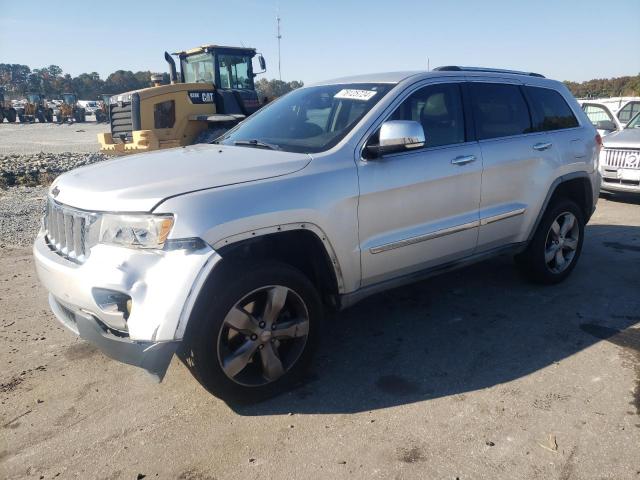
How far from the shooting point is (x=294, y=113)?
3971mm

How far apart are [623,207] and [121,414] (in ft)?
27.7

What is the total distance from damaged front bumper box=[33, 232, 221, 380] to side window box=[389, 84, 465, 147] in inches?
72.8

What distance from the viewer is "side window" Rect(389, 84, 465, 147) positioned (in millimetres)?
3676

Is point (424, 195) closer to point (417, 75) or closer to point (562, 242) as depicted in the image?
point (417, 75)

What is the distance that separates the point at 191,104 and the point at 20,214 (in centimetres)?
468

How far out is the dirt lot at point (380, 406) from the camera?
2.53 meters

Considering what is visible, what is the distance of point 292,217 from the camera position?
9.51ft

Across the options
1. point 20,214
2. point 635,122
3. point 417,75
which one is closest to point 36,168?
point 20,214

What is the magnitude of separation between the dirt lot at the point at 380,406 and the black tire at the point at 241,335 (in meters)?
0.12

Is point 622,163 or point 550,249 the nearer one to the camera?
point 550,249

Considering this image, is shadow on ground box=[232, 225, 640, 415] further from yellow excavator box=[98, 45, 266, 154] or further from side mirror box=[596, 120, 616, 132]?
yellow excavator box=[98, 45, 266, 154]

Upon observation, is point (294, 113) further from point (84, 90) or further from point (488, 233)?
point (84, 90)

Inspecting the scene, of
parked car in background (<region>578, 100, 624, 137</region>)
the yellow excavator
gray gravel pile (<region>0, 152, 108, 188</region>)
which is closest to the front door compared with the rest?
parked car in background (<region>578, 100, 624, 137</region>)

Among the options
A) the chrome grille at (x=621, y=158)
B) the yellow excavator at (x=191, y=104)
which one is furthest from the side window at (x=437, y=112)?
the yellow excavator at (x=191, y=104)
